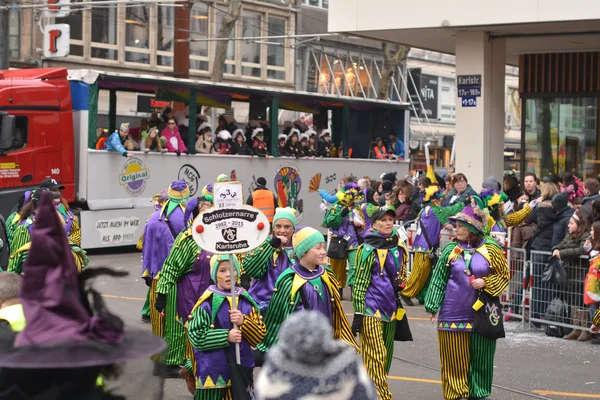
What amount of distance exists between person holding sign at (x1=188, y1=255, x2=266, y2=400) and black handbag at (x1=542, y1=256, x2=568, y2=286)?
19.6 feet

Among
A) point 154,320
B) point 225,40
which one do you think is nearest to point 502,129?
point 154,320

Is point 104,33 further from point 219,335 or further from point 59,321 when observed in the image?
point 59,321

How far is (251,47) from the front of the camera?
44000 millimetres

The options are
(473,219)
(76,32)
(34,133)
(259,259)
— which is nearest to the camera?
(259,259)

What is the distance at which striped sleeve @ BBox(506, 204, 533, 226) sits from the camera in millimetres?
12602

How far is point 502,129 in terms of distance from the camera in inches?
673

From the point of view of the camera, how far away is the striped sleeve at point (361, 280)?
819 cm

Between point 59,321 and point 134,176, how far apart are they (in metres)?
16.2

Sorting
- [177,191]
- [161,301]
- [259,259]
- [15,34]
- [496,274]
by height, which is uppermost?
[15,34]

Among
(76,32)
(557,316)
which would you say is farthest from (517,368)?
(76,32)

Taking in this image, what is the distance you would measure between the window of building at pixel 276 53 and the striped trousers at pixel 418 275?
104ft

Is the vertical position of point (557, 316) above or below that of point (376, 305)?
below

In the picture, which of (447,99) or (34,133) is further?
(447,99)

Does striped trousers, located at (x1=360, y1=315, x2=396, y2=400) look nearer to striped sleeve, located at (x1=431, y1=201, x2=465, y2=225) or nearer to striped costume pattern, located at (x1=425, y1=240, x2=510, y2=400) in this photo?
striped costume pattern, located at (x1=425, y1=240, x2=510, y2=400)
